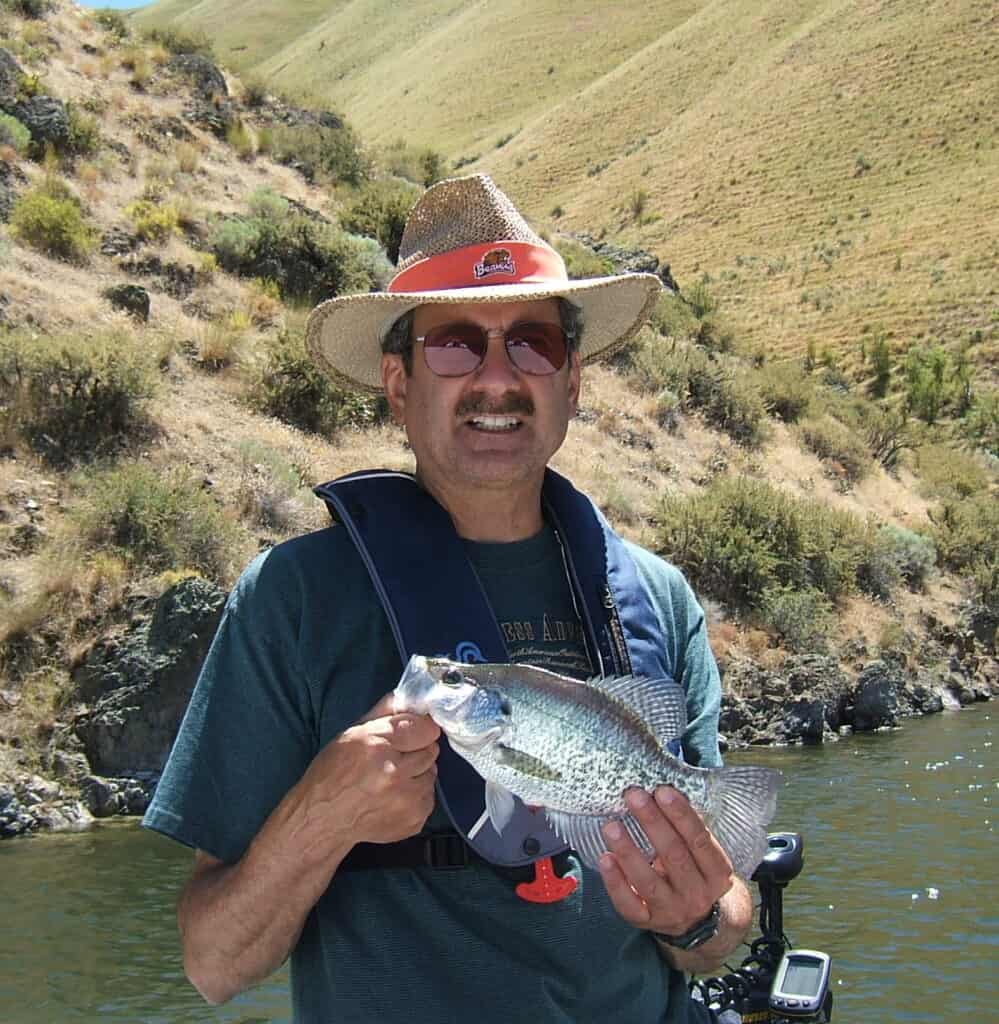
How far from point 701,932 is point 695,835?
329 millimetres

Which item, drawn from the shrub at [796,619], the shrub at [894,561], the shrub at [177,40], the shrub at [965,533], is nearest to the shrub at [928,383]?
the shrub at [965,533]

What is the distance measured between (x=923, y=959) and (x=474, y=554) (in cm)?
662

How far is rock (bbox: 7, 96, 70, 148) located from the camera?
20.1 metres

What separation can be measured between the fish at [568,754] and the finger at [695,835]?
0.03m

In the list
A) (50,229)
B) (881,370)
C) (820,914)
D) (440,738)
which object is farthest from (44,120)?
(881,370)

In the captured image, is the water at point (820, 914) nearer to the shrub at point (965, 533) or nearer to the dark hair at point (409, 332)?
the dark hair at point (409, 332)

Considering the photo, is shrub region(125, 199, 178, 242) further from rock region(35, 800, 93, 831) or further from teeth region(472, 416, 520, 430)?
teeth region(472, 416, 520, 430)

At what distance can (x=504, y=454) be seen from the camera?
2.77 m

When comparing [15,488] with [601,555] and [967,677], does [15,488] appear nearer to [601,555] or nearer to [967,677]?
[601,555]

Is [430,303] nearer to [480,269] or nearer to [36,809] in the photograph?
[480,269]

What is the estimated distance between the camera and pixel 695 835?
219 centimetres

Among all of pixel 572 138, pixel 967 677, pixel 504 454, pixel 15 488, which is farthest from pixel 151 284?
pixel 572 138

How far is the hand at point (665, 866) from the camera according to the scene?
2160 millimetres

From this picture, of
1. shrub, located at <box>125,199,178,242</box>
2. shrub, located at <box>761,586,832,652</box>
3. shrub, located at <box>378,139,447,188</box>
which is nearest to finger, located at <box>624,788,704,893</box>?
shrub, located at <box>761,586,832,652</box>
